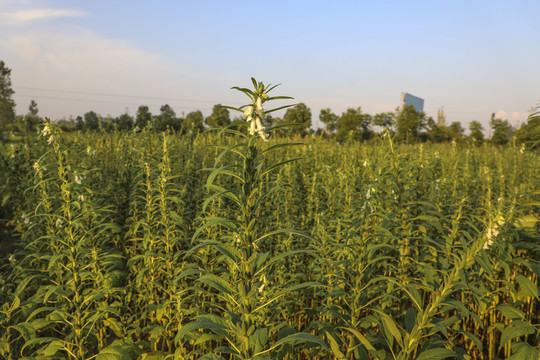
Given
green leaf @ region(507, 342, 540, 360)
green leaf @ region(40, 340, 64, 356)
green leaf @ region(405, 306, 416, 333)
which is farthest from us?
green leaf @ region(40, 340, 64, 356)

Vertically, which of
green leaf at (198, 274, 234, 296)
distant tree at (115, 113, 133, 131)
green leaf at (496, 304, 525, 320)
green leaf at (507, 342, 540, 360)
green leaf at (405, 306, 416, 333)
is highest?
distant tree at (115, 113, 133, 131)

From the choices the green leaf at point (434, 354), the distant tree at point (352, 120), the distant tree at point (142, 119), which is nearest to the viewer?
the green leaf at point (434, 354)

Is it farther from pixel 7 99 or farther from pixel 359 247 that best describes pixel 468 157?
pixel 7 99

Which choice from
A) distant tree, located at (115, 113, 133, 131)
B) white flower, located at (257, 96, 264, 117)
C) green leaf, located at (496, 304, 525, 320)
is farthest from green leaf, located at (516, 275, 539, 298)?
distant tree, located at (115, 113, 133, 131)

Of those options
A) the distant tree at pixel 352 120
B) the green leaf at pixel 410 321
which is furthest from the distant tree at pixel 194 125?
the distant tree at pixel 352 120

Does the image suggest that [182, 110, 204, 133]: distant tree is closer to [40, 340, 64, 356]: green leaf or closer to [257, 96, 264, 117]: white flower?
[40, 340, 64, 356]: green leaf

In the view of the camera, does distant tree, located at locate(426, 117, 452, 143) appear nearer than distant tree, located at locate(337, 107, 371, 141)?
No

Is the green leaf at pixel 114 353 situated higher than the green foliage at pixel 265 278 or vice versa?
the green foliage at pixel 265 278

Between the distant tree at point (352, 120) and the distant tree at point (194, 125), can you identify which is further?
the distant tree at point (352, 120)

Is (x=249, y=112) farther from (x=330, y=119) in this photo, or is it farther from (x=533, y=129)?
(x=330, y=119)

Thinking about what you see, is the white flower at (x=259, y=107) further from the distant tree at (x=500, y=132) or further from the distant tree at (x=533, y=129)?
the distant tree at (x=500, y=132)

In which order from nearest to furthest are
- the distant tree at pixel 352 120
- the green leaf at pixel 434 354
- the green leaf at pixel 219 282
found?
the green leaf at pixel 219 282
the green leaf at pixel 434 354
the distant tree at pixel 352 120

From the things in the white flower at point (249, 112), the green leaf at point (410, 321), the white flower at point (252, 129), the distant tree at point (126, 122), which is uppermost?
the distant tree at point (126, 122)

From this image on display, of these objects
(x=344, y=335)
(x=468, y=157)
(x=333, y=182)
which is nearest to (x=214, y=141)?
(x=333, y=182)
